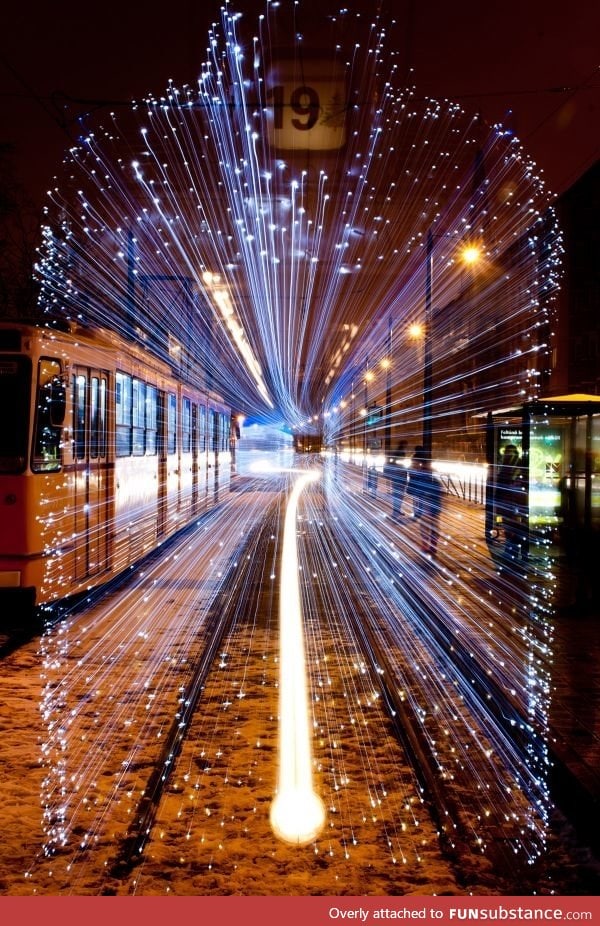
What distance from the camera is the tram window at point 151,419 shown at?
13.4 metres

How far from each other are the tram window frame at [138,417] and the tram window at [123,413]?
0.76 feet

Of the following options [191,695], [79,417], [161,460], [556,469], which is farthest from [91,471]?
[556,469]

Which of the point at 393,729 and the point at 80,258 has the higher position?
the point at 80,258

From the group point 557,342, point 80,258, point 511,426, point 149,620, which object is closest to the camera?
point 149,620

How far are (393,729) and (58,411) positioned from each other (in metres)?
5.34

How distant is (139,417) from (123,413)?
3.97 feet

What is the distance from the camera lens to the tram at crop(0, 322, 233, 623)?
8.34m

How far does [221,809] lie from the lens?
14.3 feet

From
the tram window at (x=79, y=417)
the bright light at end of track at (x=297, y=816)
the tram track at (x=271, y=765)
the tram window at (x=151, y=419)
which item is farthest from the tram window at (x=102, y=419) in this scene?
the bright light at end of track at (x=297, y=816)

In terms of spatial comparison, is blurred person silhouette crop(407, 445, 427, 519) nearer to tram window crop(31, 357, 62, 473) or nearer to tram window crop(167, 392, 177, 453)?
tram window crop(167, 392, 177, 453)

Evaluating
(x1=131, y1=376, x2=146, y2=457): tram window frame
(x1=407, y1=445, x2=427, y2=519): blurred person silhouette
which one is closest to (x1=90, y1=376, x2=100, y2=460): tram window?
(x1=131, y1=376, x2=146, y2=457): tram window frame

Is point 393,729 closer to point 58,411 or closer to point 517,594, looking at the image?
point 58,411

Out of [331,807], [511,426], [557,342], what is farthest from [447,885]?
[557,342]

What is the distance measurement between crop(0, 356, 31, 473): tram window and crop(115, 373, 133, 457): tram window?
7.96ft
